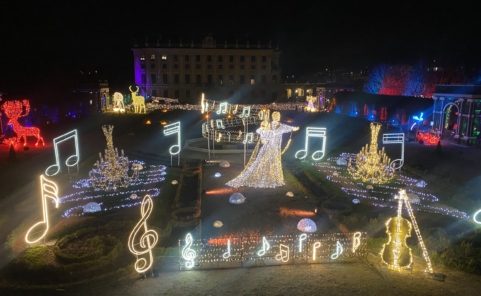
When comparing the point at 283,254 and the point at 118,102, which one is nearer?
the point at 283,254

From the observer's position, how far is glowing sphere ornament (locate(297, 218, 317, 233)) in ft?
52.4

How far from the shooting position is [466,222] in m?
17.1

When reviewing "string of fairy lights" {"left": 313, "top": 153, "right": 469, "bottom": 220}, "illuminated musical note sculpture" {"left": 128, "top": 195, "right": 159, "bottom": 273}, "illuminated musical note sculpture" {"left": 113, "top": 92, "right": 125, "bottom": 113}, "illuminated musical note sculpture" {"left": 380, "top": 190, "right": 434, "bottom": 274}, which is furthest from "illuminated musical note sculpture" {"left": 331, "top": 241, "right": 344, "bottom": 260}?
"illuminated musical note sculpture" {"left": 113, "top": 92, "right": 125, "bottom": 113}

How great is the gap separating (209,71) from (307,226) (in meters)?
76.1

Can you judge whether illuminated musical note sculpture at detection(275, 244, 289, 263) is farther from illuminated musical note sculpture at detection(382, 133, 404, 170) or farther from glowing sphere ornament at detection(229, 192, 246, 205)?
illuminated musical note sculpture at detection(382, 133, 404, 170)

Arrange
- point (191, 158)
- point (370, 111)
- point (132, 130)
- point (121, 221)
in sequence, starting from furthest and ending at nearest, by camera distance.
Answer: point (370, 111), point (132, 130), point (191, 158), point (121, 221)

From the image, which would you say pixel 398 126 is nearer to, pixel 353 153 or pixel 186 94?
pixel 353 153

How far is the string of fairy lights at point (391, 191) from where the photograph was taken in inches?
750

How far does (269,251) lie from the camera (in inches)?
534

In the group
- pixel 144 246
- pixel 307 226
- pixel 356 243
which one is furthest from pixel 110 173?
pixel 356 243

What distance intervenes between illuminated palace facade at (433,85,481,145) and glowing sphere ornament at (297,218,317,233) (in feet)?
89.2

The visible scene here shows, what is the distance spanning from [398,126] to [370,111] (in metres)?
9.32

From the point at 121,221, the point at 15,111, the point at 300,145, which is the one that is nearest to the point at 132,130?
the point at 15,111

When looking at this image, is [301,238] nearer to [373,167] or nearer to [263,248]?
[263,248]
